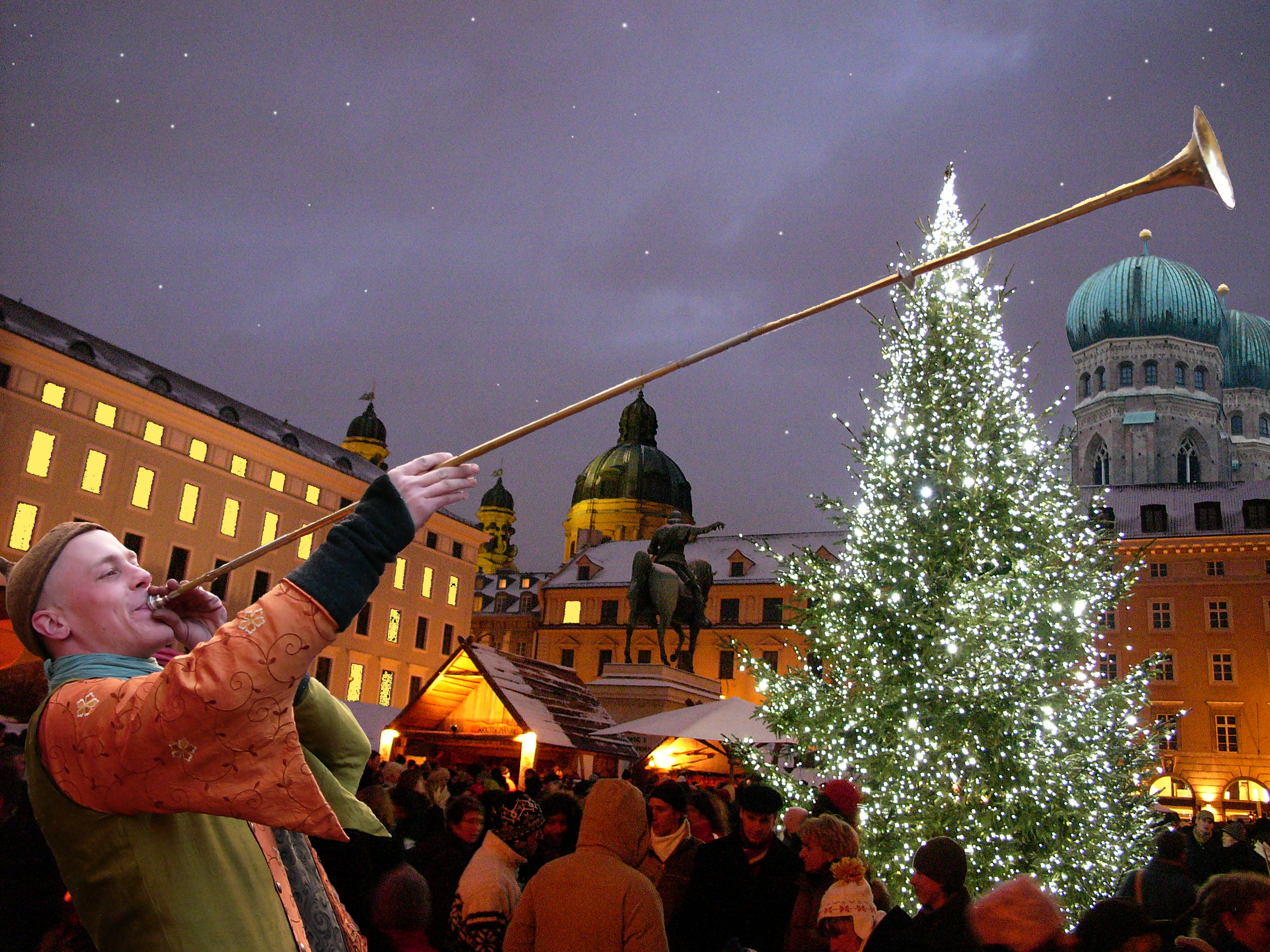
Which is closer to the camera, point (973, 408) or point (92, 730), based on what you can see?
point (92, 730)

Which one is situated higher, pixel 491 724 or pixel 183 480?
pixel 183 480

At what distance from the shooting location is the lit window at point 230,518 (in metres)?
42.2

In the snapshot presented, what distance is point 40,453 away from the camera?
3559cm

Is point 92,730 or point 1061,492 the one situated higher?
point 1061,492

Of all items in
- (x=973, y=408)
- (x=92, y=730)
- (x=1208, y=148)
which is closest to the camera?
(x=92, y=730)

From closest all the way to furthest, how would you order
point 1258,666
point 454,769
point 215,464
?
point 454,769, point 215,464, point 1258,666

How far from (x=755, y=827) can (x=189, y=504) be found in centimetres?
3959

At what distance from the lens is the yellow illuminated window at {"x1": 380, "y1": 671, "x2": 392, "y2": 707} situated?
49188 millimetres

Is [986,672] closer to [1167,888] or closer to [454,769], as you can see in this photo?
[1167,888]

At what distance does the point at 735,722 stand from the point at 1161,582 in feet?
144

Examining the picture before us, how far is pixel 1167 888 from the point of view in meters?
6.06

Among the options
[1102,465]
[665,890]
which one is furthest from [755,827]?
[1102,465]

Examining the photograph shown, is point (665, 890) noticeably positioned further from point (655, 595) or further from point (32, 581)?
point (655, 595)

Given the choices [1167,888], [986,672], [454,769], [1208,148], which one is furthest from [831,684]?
[1208,148]
